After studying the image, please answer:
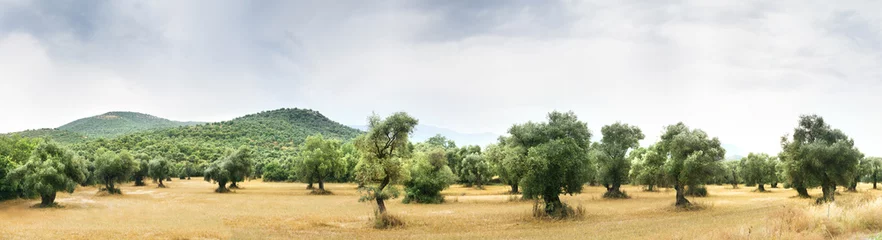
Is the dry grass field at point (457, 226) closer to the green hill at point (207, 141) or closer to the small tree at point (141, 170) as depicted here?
the small tree at point (141, 170)

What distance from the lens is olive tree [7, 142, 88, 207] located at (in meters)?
46.1

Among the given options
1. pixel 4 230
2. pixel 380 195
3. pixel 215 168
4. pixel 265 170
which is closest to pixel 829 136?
pixel 380 195

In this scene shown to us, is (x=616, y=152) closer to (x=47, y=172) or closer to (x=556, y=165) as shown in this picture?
(x=556, y=165)

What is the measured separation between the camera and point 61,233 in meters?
27.0

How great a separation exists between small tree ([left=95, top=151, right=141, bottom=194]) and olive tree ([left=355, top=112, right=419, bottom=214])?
57.2 metres

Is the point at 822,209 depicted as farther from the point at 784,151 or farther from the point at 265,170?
the point at 265,170

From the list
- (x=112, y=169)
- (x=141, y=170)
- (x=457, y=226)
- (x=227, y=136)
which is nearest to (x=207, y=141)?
(x=227, y=136)

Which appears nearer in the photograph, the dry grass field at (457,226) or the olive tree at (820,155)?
the dry grass field at (457,226)

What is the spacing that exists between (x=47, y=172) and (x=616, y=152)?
225ft

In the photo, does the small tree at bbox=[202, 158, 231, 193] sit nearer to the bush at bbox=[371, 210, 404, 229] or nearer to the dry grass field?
the dry grass field

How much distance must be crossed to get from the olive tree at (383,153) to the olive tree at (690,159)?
2575 centimetres

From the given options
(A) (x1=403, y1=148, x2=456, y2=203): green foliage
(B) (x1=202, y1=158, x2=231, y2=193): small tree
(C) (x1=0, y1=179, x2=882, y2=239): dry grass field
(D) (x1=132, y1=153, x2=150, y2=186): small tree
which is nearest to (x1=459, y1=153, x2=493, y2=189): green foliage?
(A) (x1=403, y1=148, x2=456, y2=203): green foliage

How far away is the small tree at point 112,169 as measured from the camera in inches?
2849

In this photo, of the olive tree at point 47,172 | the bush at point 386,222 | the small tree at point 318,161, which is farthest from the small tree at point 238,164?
the bush at point 386,222
